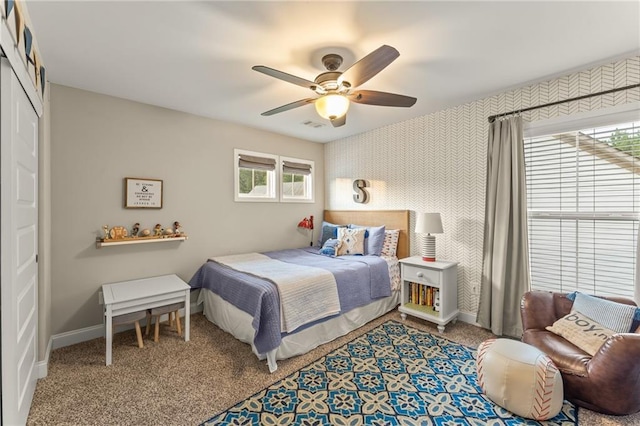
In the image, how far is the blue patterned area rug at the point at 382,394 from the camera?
68.5 inches

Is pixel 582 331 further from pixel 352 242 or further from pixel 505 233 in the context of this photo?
pixel 352 242

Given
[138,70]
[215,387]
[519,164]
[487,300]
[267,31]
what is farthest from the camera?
[487,300]

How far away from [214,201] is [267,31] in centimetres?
240

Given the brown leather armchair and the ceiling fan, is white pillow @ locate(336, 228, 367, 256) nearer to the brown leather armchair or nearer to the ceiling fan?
the ceiling fan

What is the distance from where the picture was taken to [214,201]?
12.2 ft

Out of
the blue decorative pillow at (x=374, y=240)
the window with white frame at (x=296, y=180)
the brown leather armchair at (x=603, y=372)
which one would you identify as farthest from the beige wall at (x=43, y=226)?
the brown leather armchair at (x=603, y=372)

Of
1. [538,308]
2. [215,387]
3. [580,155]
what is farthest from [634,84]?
[215,387]

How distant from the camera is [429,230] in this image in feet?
10.4

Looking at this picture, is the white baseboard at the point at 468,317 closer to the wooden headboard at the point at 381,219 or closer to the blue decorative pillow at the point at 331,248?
the wooden headboard at the point at 381,219

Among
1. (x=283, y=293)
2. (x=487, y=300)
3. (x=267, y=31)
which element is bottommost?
(x=487, y=300)

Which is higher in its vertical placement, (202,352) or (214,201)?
(214,201)

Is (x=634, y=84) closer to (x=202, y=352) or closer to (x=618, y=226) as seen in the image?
(x=618, y=226)

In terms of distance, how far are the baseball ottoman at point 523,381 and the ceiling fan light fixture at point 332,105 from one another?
2147mm

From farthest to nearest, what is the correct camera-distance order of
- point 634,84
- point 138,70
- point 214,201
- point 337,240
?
point 337,240 → point 214,201 → point 138,70 → point 634,84
